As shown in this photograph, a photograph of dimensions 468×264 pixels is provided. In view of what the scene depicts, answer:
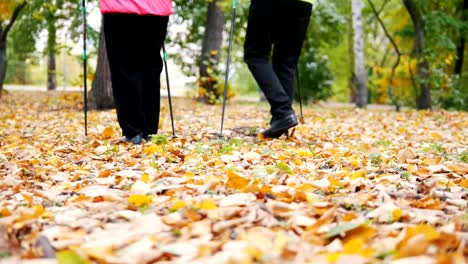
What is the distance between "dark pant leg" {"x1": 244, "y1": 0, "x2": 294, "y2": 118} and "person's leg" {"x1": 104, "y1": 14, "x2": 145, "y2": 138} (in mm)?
888

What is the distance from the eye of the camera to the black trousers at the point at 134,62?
3842 mm

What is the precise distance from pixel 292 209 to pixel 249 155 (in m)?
1.42

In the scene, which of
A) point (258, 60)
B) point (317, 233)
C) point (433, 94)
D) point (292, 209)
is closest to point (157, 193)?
point (292, 209)

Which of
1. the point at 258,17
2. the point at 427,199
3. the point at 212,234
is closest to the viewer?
the point at 212,234

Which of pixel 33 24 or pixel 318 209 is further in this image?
pixel 33 24

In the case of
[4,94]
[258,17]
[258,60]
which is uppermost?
[258,17]

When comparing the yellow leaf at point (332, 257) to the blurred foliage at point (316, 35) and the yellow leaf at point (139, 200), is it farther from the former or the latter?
the blurred foliage at point (316, 35)

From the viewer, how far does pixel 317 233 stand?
1.64 metres

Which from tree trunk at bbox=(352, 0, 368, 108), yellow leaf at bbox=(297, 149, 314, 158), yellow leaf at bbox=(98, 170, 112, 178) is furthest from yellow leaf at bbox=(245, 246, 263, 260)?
tree trunk at bbox=(352, 0, 368, 108)

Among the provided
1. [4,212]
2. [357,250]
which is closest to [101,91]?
[4,212]

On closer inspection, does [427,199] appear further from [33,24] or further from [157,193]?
[33,24]

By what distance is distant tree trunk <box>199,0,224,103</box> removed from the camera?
→ 11.7m

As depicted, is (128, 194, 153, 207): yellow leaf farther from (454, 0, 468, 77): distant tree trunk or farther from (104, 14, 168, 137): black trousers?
(454, 0, 468, 77): distant tree trunk

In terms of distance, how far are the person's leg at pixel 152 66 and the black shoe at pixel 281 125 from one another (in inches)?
36.3
